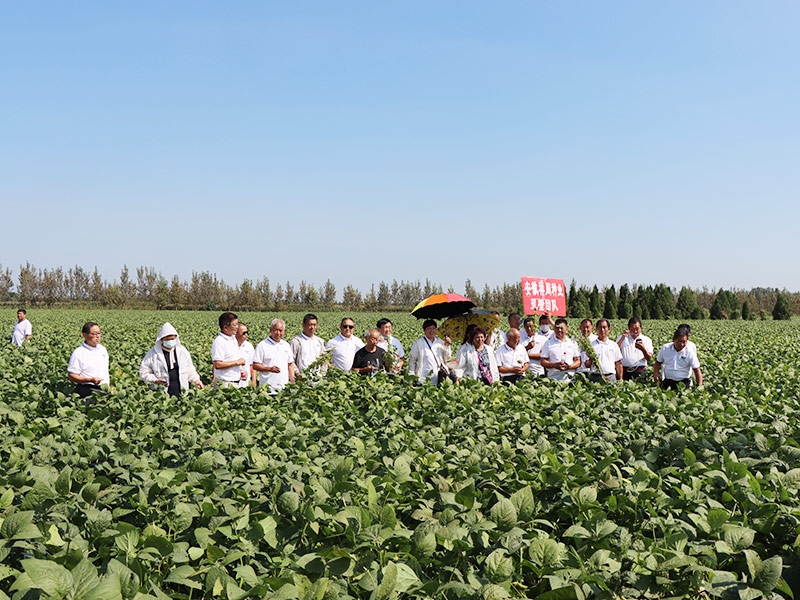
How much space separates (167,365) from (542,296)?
928cm

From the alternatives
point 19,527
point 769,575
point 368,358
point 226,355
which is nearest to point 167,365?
point 226,355

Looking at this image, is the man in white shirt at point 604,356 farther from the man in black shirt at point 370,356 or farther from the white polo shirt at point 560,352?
the man in black shirt at point 370,356

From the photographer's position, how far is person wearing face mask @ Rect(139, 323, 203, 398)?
773 centimetres

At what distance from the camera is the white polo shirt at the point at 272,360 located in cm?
841

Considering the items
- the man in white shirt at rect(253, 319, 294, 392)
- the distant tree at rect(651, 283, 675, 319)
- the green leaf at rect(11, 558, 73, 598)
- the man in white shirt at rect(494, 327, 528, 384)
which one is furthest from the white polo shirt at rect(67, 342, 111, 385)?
the distant tree at rect(651, 283, 675, 319)

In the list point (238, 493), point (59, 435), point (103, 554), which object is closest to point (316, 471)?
point (238, 493)

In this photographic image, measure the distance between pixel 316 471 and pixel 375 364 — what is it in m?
5.41

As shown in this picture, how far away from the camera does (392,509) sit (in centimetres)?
284

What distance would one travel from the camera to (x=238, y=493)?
127 inches

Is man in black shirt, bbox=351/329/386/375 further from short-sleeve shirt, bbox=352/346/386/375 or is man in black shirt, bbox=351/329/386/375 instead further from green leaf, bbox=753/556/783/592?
green leaf, bbox=753/556/783/592

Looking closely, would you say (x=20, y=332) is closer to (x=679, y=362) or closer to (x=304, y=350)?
(x=304, y=350)

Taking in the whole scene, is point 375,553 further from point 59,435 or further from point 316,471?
point 59,435

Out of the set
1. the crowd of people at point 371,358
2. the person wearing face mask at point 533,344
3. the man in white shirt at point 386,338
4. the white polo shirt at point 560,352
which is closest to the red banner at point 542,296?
the person wearing face mask at point 533,344

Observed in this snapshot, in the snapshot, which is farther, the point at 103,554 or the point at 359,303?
the point at 359,303
